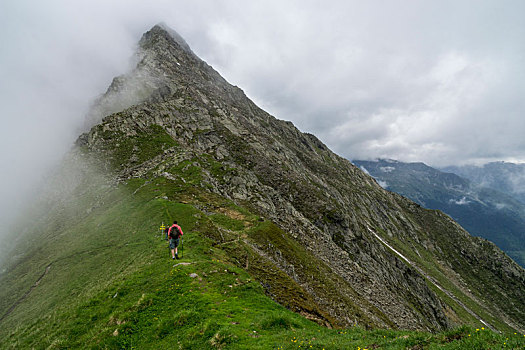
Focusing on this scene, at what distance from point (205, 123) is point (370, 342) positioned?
4753 inches

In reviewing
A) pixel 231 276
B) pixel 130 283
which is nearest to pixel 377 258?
pixel 231 276

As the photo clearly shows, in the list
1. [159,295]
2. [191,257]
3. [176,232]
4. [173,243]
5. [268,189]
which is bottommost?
[159,295]

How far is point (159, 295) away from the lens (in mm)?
20000

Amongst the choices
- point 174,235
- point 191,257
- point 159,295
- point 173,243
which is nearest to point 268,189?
point 191,257

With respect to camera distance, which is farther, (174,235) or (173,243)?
(173,243)

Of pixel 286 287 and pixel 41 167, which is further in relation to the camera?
pixel 41 167

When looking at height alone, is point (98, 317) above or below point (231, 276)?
below

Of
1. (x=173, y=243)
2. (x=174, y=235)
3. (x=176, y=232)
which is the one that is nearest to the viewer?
(x=176, y=232)

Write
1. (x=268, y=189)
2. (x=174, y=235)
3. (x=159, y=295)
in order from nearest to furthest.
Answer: (x=159, y=295) → (x=174, y=235) → (x=268, y=189)

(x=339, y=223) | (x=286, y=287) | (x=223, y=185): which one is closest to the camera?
(x=286, y=287)

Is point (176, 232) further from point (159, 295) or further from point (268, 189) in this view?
point (268, 189)

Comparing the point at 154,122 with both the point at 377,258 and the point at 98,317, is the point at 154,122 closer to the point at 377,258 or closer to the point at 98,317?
the point at 98,317

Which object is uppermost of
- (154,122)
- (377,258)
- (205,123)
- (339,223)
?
(205,123)

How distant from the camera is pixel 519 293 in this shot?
16712cm
